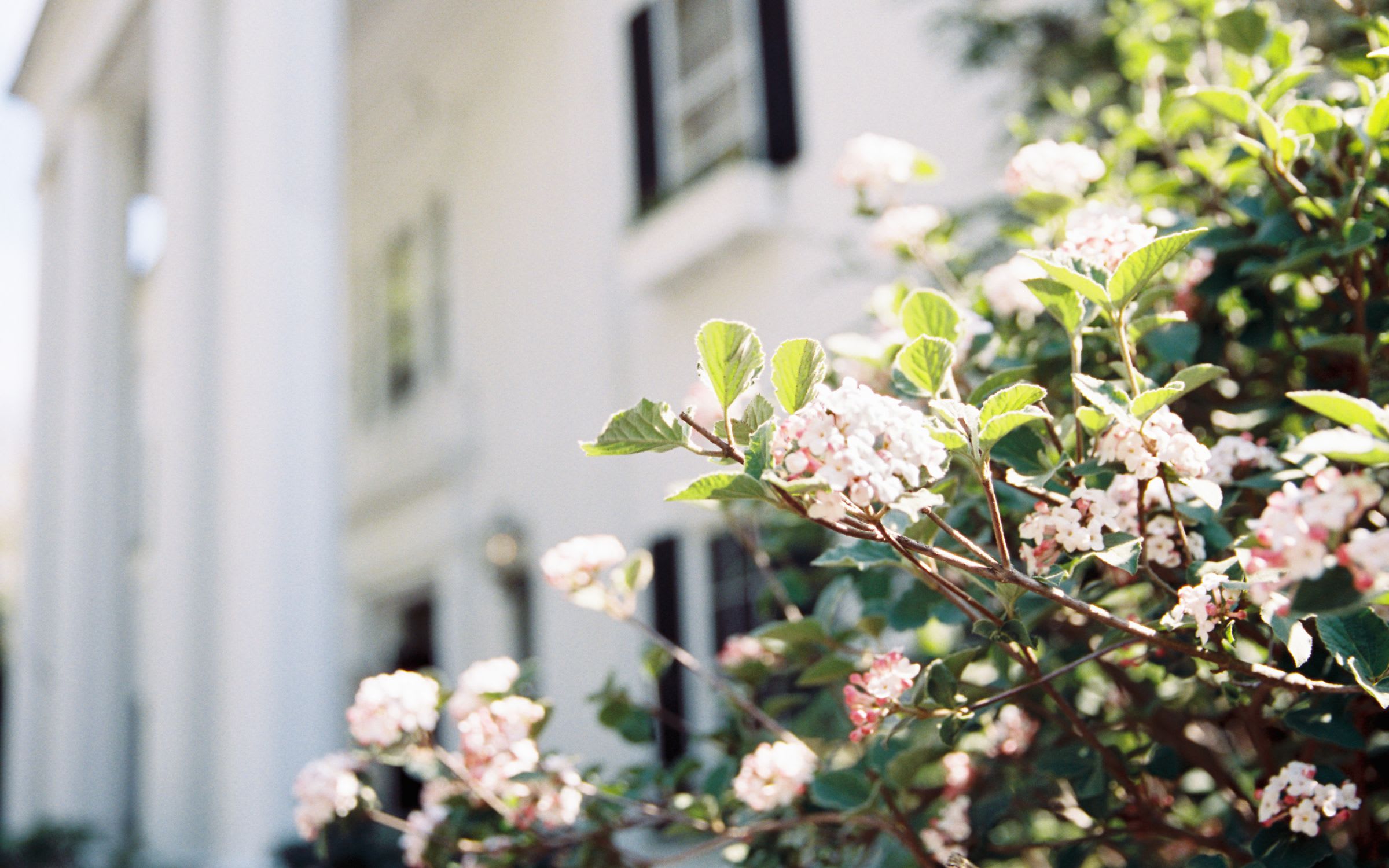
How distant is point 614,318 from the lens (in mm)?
6195

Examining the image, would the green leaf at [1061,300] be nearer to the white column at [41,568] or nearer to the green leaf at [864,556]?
the green leaf at [864,556]

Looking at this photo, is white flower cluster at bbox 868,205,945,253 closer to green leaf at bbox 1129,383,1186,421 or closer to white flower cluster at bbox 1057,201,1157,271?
white flower cluster at bbox 1057,201,1157,271

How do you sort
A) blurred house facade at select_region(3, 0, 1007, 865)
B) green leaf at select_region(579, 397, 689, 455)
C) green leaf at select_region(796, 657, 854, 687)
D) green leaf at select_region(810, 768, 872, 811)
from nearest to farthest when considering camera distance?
green leaf at select_region(579, 397, 689, 455), green leaf at select_region(810, 768, 872, 811), green leaf at select_region(796, 657, 854, 687), blurred house facade at select_region(3, 0, 1007, 865)

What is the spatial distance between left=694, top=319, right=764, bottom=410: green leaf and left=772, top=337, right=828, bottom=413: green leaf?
0.02 metres

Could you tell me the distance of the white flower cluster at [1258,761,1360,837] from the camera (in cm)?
159

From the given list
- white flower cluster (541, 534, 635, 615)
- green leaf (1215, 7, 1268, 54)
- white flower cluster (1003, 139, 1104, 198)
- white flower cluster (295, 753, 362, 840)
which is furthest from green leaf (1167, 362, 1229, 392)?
white flower cluster (295, 753, 362, 840)

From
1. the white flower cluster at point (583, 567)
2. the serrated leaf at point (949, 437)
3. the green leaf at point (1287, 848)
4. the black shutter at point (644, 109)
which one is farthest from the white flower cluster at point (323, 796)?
the black shutter at point (644, 109)

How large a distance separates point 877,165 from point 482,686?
1.37 m

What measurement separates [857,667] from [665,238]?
12.7 feet

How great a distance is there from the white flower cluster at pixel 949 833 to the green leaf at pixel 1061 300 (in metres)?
0.94

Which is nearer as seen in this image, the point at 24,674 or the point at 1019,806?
the point at 1019,806

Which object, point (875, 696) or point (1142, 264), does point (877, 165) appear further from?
point (875, 696)

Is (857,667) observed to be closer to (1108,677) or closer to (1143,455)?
(1108,677)

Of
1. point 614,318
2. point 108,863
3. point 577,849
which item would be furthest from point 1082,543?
point 108,863
